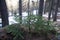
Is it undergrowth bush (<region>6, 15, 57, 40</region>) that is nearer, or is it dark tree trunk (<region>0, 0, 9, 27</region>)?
undergrowth bush (<region>6, 15, 57, 40</region>)

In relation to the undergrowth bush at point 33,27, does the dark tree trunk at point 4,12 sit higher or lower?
higher

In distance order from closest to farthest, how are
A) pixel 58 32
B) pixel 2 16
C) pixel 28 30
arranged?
pixel 28 30, pixel 58 32, pixel 2 16

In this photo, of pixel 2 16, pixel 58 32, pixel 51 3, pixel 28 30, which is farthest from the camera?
pixel 51 3

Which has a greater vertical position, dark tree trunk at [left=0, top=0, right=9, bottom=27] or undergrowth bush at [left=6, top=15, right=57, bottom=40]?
dark tree trunk at [left=0, top=0, right=9, bottom=27]

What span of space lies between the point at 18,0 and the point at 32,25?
278 centimetres

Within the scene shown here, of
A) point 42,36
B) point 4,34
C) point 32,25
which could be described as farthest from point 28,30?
point 4,34

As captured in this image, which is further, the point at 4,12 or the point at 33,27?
the point at 4,12

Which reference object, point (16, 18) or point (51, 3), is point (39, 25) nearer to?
point (16, 18)

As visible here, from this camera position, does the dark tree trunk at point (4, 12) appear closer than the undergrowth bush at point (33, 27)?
No

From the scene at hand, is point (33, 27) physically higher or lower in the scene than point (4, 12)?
lower

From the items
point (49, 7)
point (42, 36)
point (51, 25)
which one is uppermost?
point (49, 7)

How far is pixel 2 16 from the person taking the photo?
119 inches

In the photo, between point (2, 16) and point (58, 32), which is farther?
point (2, 16)

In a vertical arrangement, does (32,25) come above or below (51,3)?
below
